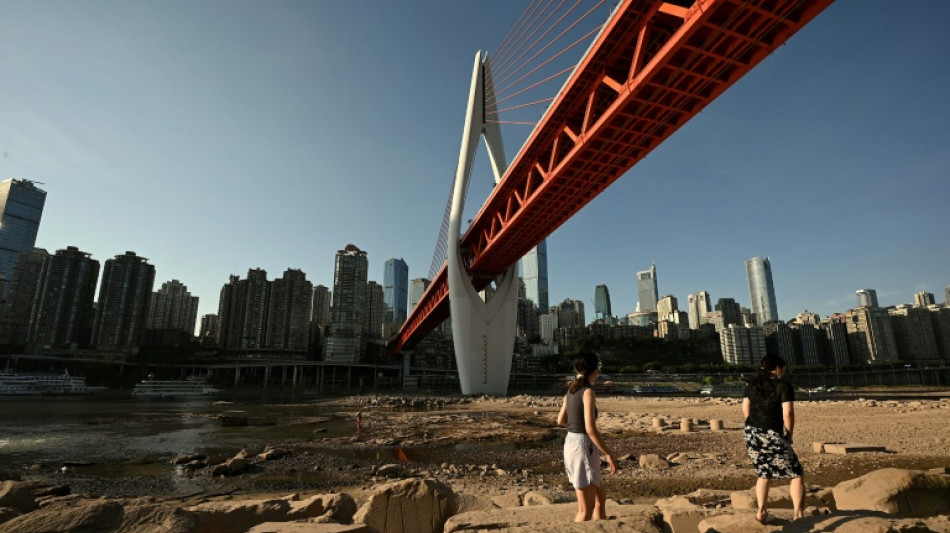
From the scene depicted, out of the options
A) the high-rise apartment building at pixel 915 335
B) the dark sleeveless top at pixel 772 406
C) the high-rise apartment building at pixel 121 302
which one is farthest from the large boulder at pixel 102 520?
the high-rise apartment building at pixel 915 335

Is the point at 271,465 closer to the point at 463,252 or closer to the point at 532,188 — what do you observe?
the point at 532,188

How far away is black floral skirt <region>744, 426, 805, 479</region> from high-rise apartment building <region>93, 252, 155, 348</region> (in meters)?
122

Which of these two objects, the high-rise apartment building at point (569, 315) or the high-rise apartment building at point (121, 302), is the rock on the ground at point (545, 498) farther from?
the high-rise apartment building at point (569, 315)

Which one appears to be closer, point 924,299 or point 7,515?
point 7,515

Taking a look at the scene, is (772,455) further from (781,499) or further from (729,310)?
(729,310)

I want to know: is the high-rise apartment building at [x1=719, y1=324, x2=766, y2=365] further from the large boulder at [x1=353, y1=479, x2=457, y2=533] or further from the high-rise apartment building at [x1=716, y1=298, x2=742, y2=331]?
the large boulder at [x1=353, y1=479, x2=457, y2=533]

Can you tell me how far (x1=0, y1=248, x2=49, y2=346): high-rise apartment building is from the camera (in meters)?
91.2

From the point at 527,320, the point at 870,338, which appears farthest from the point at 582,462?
the point at 527,320

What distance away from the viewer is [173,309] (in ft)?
418

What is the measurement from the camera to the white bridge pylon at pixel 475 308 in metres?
39.8

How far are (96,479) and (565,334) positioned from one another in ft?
446

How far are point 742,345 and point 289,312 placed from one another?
113 meters

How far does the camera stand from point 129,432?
17953mm

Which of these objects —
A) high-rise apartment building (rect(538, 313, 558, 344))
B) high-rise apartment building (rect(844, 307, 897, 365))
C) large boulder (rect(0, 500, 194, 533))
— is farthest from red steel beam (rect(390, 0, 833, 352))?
high-rise apartment building (rect(538, 313, 558, 344))
